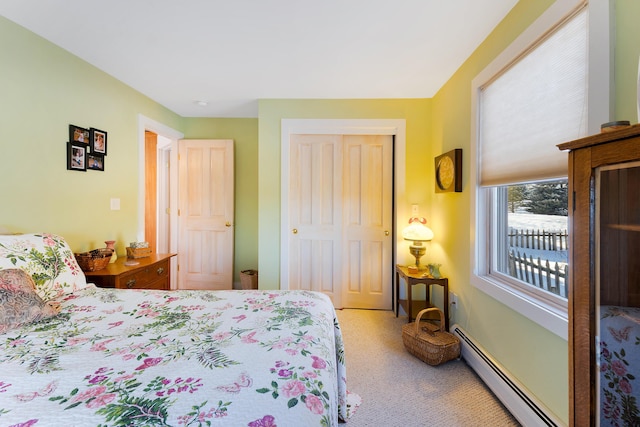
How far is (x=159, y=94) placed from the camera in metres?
2.82

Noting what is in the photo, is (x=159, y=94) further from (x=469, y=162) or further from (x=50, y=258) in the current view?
(x=469, y=162)

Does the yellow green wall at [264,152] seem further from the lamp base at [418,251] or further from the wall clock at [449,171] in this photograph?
the lamp base at [418,251]

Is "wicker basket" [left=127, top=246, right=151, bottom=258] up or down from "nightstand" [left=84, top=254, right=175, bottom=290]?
up

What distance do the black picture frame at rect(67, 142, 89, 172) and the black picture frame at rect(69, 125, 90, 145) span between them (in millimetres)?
31

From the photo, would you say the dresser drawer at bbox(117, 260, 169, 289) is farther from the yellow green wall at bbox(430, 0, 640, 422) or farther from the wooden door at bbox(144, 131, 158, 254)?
the yellow green wall at bbox(430, 0, 640, 422)

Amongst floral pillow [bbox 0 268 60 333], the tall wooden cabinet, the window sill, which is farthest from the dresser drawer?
the window sill

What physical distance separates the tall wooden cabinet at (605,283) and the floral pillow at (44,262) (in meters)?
2.40

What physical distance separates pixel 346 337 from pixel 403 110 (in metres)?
2.48

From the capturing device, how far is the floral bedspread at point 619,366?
69cm

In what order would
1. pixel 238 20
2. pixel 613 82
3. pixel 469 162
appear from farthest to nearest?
pixel 469 162
pixel 238 20
pixel 613 82

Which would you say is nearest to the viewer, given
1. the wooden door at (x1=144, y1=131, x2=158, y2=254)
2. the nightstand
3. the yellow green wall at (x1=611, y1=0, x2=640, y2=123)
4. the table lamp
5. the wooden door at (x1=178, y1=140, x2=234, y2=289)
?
the yellow green wall at (x1=611, y1=0, x2=640, y2=123)

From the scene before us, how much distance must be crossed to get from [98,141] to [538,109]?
10.8 ft

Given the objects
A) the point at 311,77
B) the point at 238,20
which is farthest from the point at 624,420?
the point at 311,77

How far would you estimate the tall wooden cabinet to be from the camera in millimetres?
686
